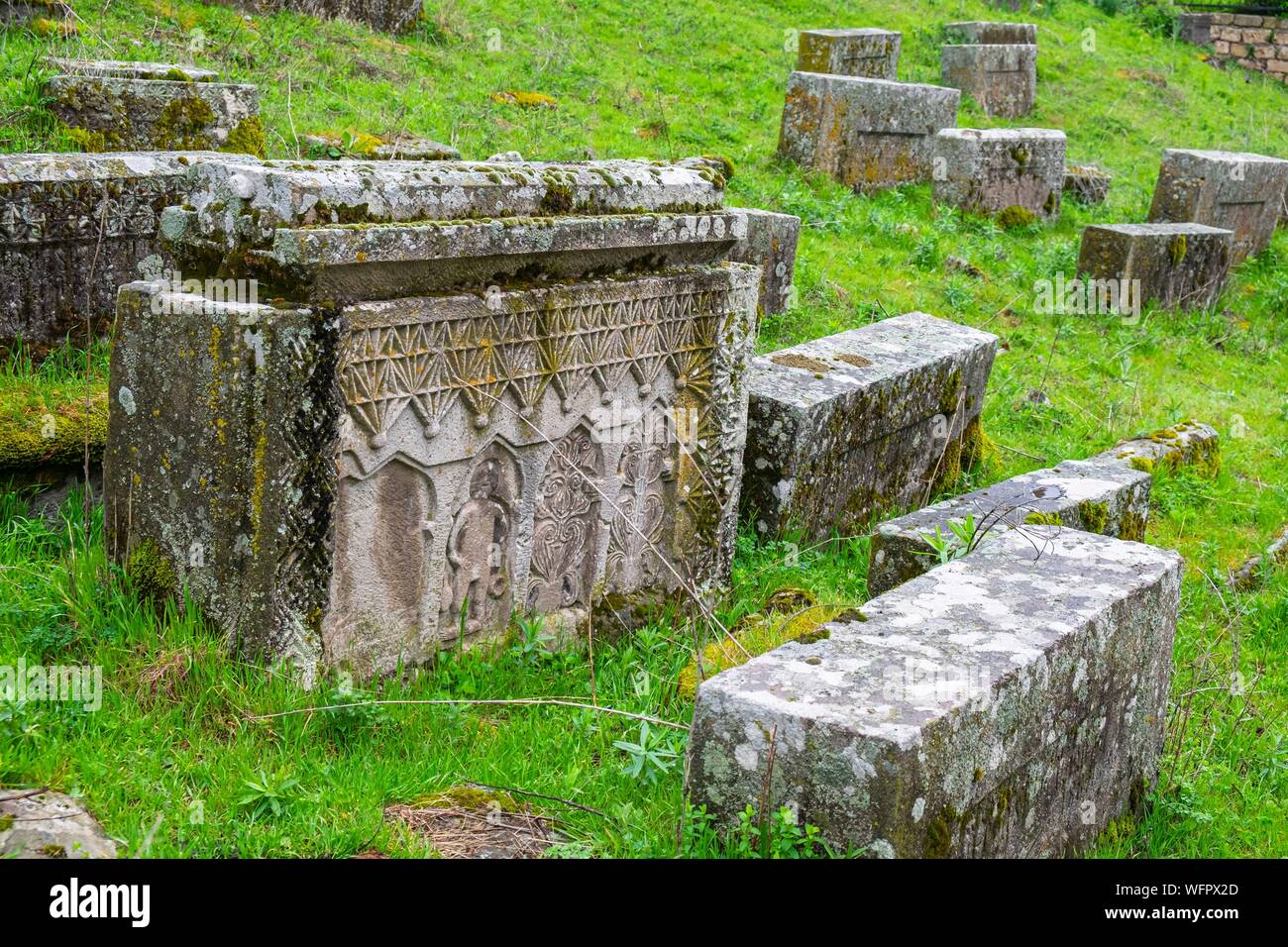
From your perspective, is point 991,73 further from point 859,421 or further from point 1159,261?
point 859,421

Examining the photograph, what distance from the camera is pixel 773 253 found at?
28.2 feet

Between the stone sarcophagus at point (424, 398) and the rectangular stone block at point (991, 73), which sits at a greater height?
the rectangular stone block at point (991, 73)

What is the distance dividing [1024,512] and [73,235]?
4011 mm

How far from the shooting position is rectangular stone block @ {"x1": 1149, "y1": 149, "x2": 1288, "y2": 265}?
12641 millimetres

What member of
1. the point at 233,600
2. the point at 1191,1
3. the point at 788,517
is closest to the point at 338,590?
the point at 233,600

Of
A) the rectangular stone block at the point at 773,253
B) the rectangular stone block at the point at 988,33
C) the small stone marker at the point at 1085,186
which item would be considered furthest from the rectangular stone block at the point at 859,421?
the rectangular stone block at the point at 988,33

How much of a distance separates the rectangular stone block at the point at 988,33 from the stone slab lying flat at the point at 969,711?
14835 millimetres

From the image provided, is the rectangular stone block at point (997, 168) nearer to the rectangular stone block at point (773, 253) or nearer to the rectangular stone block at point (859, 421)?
the rectangular stone block at point (773, 253)

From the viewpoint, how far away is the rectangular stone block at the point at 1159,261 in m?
11.0

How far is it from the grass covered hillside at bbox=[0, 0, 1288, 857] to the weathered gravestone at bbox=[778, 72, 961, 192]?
0.89ft

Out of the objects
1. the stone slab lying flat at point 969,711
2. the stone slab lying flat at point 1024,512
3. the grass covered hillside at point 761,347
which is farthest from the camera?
the stone slab lying flat at point 1024,512

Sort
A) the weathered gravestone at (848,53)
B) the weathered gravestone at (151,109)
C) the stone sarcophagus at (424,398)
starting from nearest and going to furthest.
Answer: the stone sarcophagus at (424,398) → the weathered gravestone at (151,109) → the weathered gravestone at (848,53)

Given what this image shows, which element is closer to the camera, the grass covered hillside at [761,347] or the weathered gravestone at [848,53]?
the grass covered hillside at [761,347]

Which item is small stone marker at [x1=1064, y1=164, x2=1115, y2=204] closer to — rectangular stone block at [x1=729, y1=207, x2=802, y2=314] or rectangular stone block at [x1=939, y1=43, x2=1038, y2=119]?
rectangular stone block at [x1=939, y1=43, x2=1038, y2=119]
